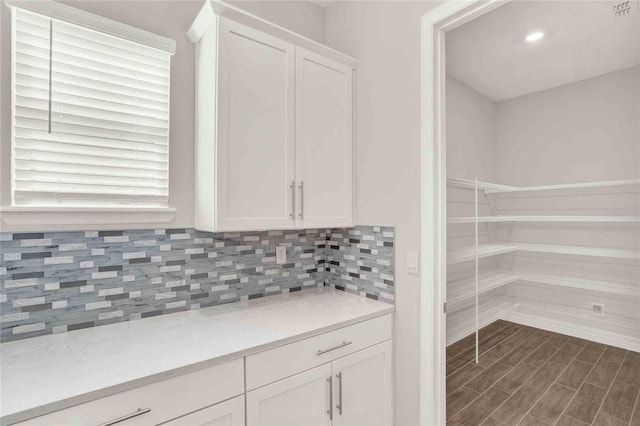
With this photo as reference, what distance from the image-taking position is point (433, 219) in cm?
159

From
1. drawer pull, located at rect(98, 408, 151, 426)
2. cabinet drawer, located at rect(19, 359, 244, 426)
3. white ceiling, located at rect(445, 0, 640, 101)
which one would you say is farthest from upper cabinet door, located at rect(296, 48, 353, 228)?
white ceiling, located at rect(445, 0, 640, 101)

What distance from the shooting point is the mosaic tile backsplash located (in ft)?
4.23

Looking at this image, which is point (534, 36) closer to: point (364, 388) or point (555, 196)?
point (555, 196)

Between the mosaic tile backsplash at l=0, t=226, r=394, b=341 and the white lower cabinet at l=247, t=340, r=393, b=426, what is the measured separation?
1.29 feet

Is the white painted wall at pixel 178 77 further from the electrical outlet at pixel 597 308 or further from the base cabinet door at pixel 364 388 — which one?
the electrical outlet at pixel 597 308

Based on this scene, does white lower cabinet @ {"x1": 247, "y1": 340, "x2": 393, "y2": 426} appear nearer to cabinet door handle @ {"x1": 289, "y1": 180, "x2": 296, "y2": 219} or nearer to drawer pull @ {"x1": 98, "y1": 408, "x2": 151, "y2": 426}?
drawer pull @ {"x1": 98, "y1": 408, "x2": 151, "y2": 426}

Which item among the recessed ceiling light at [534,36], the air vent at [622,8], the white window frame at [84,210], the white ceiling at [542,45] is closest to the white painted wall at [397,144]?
the white ceiling at [542,45]

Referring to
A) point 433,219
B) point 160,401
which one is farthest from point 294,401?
point 433,219

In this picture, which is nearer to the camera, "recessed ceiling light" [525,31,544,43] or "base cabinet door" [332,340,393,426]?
"base cabinet door" [332,340,393,426]

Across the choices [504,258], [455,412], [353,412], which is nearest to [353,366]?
[353,412]

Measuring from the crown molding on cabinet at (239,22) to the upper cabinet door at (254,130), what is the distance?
29mm

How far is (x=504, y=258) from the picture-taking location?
391 cm

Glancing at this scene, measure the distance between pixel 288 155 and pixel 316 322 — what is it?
0.86 m

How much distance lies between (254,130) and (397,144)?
2.55 feet
